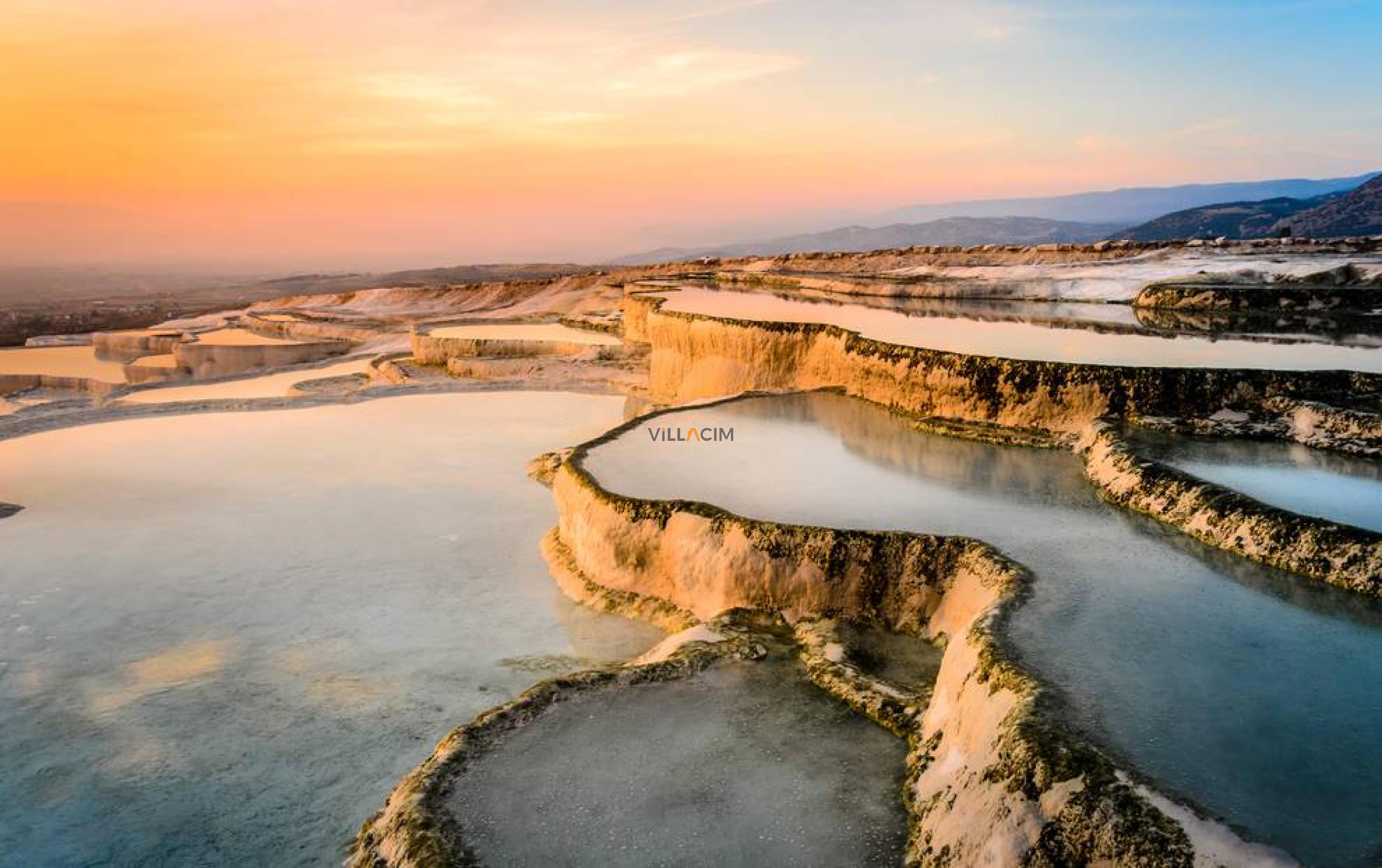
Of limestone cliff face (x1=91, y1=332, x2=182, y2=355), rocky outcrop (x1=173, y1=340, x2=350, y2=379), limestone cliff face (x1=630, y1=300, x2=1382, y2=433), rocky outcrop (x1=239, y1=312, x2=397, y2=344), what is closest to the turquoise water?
limestone cliff face (x1=630, y1=300, x2=1382, y2=433)

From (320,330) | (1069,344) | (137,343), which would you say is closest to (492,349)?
(1069,344)

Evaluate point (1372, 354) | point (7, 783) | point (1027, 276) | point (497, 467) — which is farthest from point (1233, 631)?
point (1027, 276)

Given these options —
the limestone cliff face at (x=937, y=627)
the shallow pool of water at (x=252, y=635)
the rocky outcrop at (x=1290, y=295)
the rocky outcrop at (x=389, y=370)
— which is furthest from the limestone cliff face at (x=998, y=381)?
the rocky outcrop at (x=389, y=370)

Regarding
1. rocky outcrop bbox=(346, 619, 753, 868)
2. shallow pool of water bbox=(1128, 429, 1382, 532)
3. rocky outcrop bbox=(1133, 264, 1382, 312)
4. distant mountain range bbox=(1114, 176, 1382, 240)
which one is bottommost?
rocky outcrop bbox=(346, 619, 753, 868)

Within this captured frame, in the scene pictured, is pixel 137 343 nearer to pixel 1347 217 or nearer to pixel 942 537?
pixel 942 537

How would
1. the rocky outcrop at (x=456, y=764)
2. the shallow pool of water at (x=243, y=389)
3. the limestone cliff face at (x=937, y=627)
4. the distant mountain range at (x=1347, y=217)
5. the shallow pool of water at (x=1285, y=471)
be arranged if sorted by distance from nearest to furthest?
the limestone cliff face at (x=937, y=627) < the rocky outcrop at (x=456, y=764) < the shallow pool of water at (x=1285, y=471) < the shallow pool of water at (x=243, y=389) < the distant mountain range at (x=1347, y=217)

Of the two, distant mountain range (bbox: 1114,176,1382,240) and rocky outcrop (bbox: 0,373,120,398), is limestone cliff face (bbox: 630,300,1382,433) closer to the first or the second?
rocky outcrop (bbox: 0,373,120,398)

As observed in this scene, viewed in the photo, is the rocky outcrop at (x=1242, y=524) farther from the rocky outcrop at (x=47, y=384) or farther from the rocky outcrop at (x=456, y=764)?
the rocky outcrop at (x=47, y=384)
